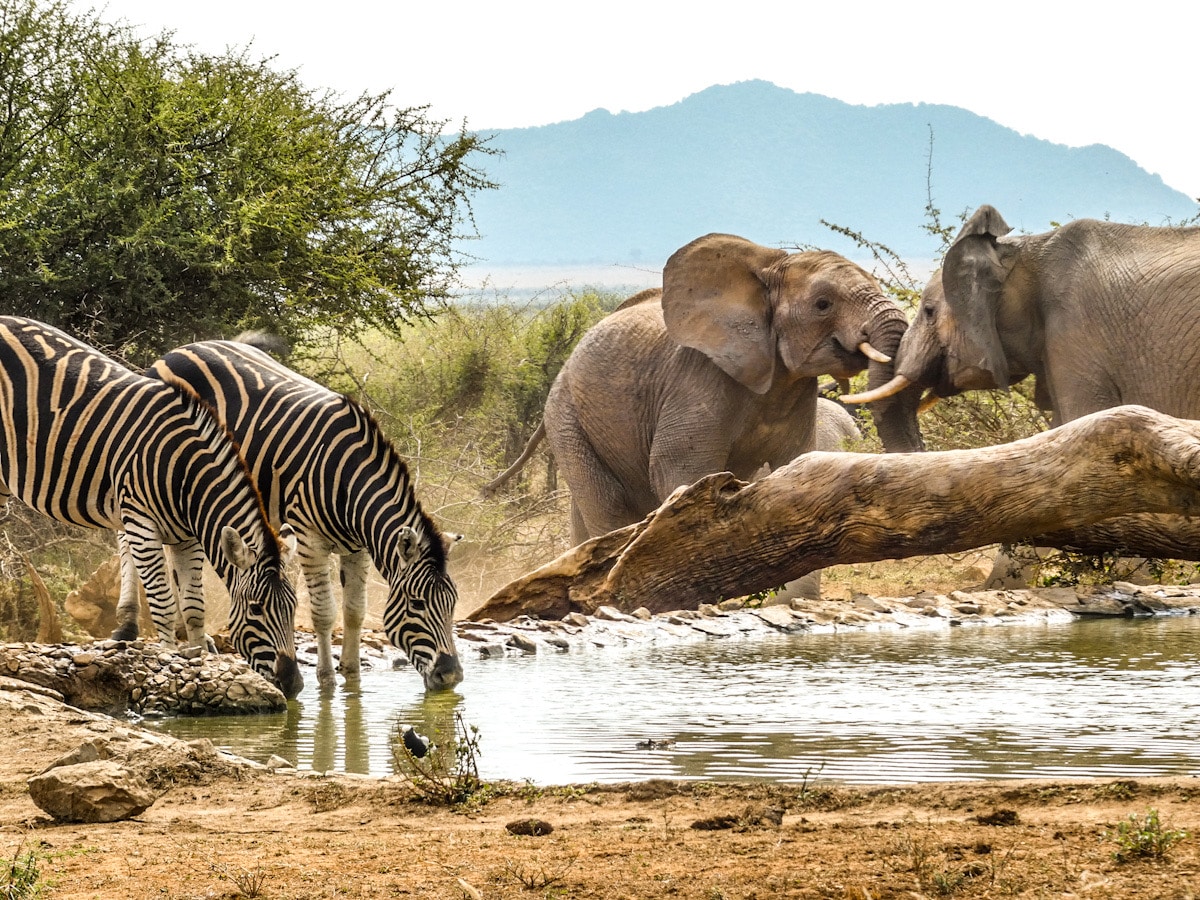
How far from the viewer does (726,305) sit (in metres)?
12.5

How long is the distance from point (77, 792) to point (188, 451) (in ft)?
12.2

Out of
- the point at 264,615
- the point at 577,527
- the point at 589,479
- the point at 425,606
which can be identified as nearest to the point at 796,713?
the point at 425,606

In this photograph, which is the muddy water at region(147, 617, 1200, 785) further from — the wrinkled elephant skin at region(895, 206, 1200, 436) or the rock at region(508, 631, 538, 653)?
the wrinkled elephant skin at region(895, 206, 1200, 436)

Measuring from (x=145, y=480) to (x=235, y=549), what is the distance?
33.8 inches

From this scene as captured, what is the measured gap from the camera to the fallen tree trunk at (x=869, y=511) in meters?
8.09

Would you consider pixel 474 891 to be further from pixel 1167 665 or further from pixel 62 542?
pixel 62 542

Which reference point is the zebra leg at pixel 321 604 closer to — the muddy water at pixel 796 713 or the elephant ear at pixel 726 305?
the muddy water at pixel 796 713

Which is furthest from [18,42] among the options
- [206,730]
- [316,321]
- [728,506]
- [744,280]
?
[206,730]

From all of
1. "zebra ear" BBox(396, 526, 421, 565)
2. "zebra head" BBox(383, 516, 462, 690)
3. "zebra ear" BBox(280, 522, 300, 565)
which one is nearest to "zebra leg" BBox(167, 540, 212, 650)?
"zebra ear" BBox(280, 522, 300, 565)

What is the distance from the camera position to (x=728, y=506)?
9781 mm

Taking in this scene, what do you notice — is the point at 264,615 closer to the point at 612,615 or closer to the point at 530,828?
the point at 612,615

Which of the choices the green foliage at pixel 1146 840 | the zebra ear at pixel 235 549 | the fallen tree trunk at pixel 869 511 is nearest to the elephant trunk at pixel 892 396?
the fallen tree trunk at pixel 869 511

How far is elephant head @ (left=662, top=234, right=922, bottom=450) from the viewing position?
38.7 ft

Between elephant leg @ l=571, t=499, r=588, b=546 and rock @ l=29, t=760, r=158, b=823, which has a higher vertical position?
elephant leg @ l=571, t=499, r=588, b=546
